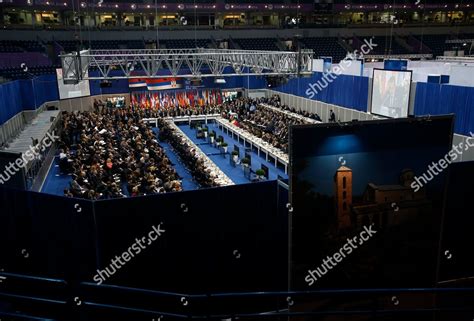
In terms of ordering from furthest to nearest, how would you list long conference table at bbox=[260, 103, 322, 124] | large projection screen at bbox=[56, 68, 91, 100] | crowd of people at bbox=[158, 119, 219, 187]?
1. long conference table at bbox=[260, 103, 322, 124]
2. large projection screen at bbox=[56, 68, 91, 100]
3. crowd of people at bbox=[158, 119, 219, 187]

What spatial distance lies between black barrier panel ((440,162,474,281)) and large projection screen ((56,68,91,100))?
24.3 meters

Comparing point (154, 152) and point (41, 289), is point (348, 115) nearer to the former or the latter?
A: point (154, 152)

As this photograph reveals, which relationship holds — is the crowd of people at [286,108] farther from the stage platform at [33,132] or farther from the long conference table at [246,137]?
the stage platform at [33,132]

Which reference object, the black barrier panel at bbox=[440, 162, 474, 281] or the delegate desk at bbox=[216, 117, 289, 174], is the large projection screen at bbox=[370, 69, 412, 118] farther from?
the black barrier panel at bbox=[440, 162, 474, 281]

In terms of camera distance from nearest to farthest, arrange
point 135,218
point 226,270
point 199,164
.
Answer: point 135,218 → point 226,270 → point 199,164

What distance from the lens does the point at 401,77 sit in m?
18.4

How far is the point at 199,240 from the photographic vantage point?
21.5 ft

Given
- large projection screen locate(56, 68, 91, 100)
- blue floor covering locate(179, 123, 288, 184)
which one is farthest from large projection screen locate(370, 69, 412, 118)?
large projection screen locate(56, 68, 91, 100)

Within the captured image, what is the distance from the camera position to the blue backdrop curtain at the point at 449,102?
50.8ft

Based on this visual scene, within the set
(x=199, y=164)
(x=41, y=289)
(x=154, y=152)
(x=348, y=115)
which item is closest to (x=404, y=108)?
(x=348, y=115)

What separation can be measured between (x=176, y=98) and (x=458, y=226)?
28732 millimetres

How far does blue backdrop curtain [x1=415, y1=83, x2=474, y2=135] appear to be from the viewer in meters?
15.5

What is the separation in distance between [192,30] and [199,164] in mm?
30685

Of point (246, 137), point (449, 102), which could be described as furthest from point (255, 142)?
point (449, 102)
